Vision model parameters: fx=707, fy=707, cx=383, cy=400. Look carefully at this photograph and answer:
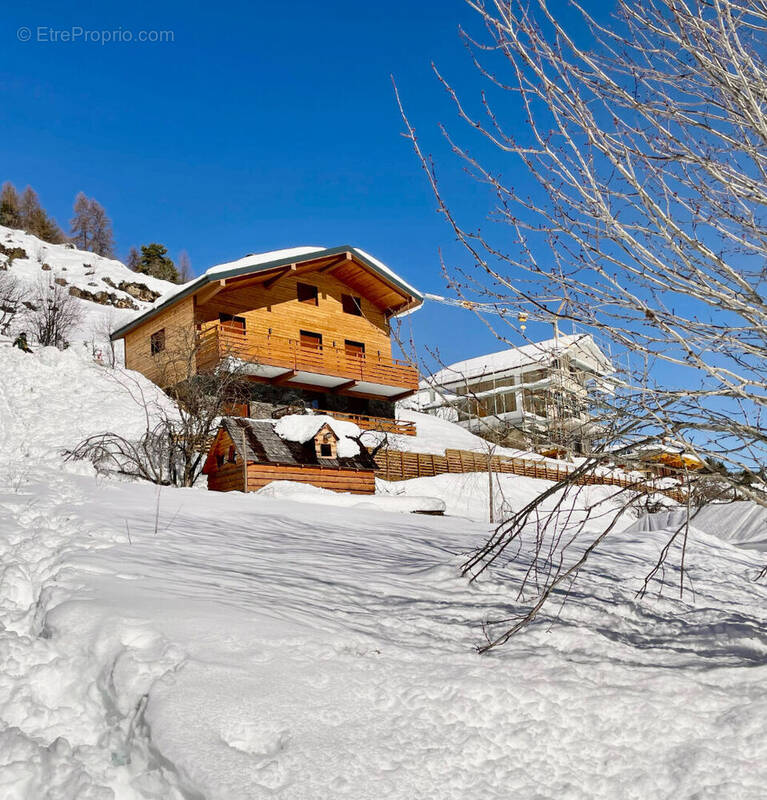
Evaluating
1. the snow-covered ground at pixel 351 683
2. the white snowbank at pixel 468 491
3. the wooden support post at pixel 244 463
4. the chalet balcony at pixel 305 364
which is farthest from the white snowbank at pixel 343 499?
the chalet balcony at pixel 305 364

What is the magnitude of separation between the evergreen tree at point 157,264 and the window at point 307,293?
33.6m

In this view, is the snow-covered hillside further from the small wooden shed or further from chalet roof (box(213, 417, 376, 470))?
chalet roof (box(213, 417, 376, 470))

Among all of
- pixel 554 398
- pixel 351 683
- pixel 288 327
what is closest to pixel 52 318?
pixel 288 327

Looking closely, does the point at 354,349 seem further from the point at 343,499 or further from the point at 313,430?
the point at 343,499

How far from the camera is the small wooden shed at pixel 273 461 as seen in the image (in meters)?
16.0

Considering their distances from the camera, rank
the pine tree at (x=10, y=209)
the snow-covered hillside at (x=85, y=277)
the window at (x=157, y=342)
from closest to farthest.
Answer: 1. the window at (x=157, y=342)
2. the snow-covered hillside at (x=85, y=277)
3. the pine tree at (x=10, y=209)

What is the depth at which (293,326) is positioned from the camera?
26.3m

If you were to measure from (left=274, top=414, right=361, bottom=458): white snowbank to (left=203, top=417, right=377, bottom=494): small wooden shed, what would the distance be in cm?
11

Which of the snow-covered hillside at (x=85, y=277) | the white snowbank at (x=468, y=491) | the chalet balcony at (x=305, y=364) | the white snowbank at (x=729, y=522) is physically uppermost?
the snow-covered hillside at (x=85, y=277)

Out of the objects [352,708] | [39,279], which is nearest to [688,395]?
[352,708]

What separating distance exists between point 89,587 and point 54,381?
19.4 metres

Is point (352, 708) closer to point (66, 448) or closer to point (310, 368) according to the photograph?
point (66, 448)

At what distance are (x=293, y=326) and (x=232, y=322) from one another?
2591mm

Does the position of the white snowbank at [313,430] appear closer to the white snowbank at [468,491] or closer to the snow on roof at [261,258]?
the white snowbank at [468,491]
